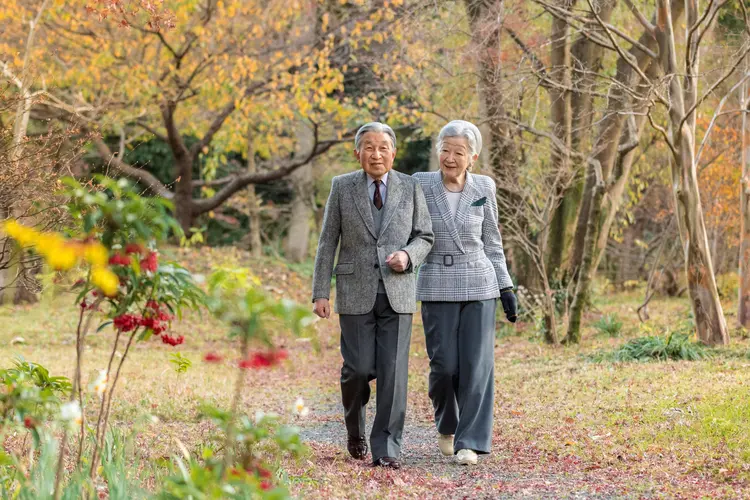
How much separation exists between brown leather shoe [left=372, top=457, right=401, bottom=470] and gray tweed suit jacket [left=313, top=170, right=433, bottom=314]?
0.82 meters

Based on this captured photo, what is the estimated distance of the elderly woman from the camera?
5.44 m

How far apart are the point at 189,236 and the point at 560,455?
14739mm

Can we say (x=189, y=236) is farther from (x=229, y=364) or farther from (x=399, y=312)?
(x=399, y=312)

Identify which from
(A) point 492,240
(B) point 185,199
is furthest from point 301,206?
(A) point 492,240

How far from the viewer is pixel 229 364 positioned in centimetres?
1169

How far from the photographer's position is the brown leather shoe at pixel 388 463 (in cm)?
514

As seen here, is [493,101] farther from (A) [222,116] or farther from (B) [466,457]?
(B) [466,457]

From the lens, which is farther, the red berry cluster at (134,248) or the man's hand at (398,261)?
the man's hand at (398,261)

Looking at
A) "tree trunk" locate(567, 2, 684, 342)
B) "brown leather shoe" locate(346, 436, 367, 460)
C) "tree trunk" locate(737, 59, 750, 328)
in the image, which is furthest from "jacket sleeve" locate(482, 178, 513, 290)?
"tree trunk" locate(737, 59, 750, 328)

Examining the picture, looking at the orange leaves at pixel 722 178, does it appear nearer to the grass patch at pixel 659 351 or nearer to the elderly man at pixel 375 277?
the grass patch at pixel 659 351

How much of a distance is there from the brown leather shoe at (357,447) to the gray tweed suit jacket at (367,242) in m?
0.75

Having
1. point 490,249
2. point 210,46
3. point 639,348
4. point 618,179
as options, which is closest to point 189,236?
point 210,46

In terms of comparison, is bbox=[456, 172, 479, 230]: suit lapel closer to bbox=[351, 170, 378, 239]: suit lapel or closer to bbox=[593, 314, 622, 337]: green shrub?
bbox=[351, 170, 378, 239]: suit lapel

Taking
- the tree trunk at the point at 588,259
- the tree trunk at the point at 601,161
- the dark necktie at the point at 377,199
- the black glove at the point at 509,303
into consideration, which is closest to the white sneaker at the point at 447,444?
the black glove at the point at 509,303
